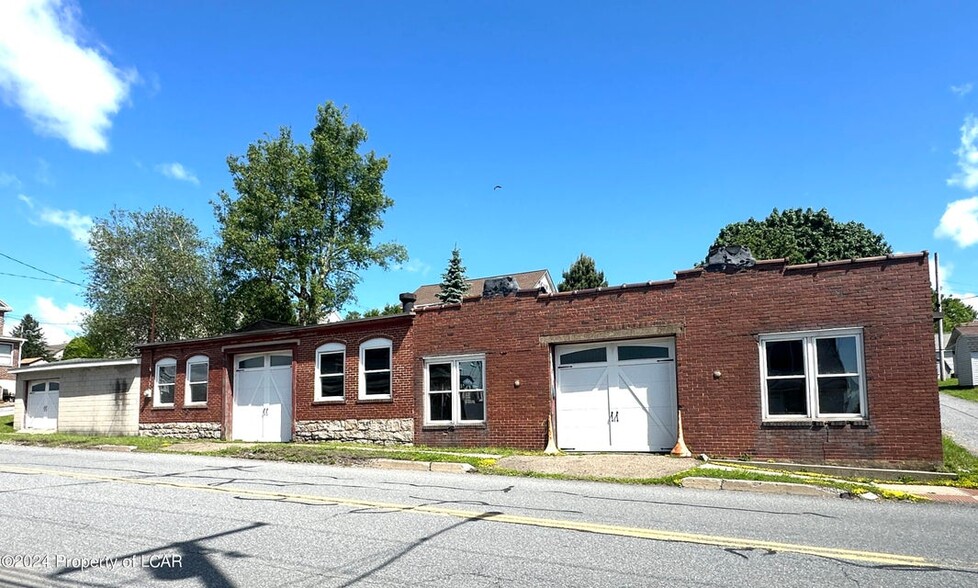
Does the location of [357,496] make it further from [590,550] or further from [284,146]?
[284,146]

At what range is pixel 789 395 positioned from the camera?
546 inches

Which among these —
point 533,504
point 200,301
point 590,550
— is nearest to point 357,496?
point 533,504

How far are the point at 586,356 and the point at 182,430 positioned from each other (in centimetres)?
1424

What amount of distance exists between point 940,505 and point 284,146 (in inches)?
1135

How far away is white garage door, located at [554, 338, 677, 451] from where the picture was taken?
15.3 meters

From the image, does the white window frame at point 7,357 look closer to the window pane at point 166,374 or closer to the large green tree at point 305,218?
the large green tree at point 305,218

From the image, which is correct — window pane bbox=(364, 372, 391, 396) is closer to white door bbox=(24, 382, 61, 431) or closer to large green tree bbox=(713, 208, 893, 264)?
white door bbox=(24, 382, 61, 431)

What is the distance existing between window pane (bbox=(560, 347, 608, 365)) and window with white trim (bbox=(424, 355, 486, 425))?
2.13 meters

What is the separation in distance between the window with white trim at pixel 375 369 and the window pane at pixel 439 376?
1.33 meters

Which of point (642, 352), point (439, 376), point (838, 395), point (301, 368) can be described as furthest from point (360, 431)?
point (838, 395)

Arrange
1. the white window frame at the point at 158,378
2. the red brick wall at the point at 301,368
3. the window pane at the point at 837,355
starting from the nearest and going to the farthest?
the window pane at the point at 837,355, the red brick wall at the point at 301,368, the white window frame at the point at 158,378

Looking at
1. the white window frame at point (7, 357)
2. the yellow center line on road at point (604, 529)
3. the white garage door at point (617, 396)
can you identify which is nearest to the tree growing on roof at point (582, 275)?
the white garage door at point (617, 396)

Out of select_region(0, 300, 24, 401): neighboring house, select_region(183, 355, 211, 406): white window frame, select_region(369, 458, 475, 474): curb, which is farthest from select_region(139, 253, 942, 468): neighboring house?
select_region(0, 300, 24, 401): neighboring house

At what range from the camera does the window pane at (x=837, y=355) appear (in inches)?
526
